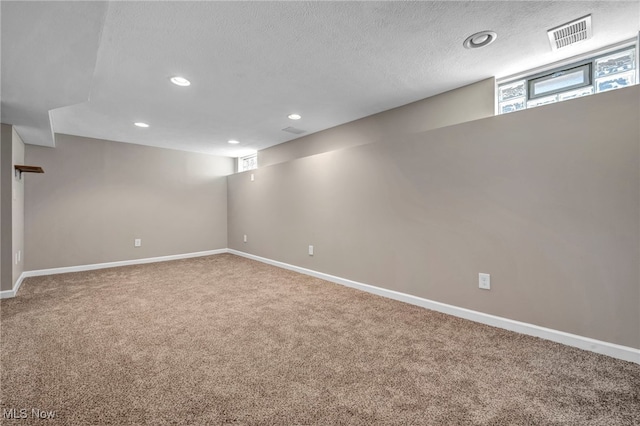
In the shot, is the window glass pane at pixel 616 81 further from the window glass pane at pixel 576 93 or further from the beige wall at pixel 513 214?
the beige wall at pixel 513 214

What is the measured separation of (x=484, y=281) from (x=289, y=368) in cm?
190

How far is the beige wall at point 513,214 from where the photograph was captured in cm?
195

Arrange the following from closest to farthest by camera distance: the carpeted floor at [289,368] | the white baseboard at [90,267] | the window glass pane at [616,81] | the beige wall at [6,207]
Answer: the carpeted floor at [289,368], the window glass pane at [616,81], the beige wall at [6,207], the white baseboard at [90,267]

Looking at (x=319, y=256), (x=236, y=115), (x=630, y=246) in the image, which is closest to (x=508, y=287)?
(x=630, y=246)

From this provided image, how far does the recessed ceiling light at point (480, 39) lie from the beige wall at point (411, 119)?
2.24ft

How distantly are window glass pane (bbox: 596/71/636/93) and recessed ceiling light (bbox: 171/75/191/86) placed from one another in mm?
3538

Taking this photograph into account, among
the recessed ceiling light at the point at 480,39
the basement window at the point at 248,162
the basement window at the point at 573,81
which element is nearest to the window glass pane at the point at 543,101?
the basement window at the point at 573,81

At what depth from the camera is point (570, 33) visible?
2.01 metres

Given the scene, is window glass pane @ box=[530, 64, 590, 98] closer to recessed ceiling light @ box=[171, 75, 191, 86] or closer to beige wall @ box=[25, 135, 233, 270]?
recessed ceiling light @ box=[171, 75, 191, 86]

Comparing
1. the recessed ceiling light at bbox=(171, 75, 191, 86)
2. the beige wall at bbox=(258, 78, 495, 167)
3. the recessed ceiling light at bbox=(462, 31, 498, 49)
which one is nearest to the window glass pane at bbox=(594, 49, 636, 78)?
the beige wall at bbox=(258, 78, 495, 167)

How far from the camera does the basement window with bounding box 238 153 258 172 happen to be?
6191 millimetres

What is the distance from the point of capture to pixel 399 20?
73.7 inches

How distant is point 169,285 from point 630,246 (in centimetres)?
465

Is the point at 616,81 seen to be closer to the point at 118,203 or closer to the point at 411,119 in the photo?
the point at 411,119
